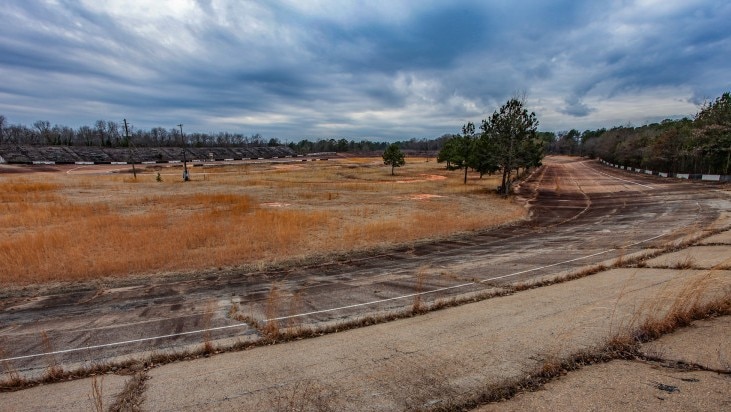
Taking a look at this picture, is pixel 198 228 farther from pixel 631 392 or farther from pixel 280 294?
pixel 631 392

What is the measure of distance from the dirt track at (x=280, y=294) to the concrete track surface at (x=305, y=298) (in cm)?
3

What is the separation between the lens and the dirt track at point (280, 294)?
7.86 m

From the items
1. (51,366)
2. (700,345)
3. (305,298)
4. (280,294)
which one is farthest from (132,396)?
(700,345)

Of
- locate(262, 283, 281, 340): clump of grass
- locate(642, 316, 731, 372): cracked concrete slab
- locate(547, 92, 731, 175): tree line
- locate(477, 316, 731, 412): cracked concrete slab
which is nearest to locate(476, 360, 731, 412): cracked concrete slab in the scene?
locate(477, 316, 731, 412): cracked concrete slab

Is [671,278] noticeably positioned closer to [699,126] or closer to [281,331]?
[281,331]

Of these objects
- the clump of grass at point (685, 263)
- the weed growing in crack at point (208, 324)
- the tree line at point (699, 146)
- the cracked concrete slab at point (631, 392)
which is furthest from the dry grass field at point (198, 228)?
the tree line at point (699, 146)

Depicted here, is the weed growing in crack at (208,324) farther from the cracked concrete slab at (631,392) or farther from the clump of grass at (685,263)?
the clump of grass at (685,263)

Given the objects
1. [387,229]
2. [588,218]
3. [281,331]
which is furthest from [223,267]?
[588,218]

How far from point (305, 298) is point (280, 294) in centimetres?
97

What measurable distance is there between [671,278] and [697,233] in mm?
10396

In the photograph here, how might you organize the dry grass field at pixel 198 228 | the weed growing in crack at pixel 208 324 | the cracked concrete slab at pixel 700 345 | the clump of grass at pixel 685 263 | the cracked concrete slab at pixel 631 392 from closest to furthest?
the cracked concrete slab at pixel 631 392
the cracked concrete slab at pixel 700 345
the weed growing in crack at pixel 208 324
the clump of grass at pixel 685 263
the dry grass field at pixel 198 228

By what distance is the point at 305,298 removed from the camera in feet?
34.1

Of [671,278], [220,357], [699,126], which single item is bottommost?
[220,357]

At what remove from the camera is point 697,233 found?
16.7m
